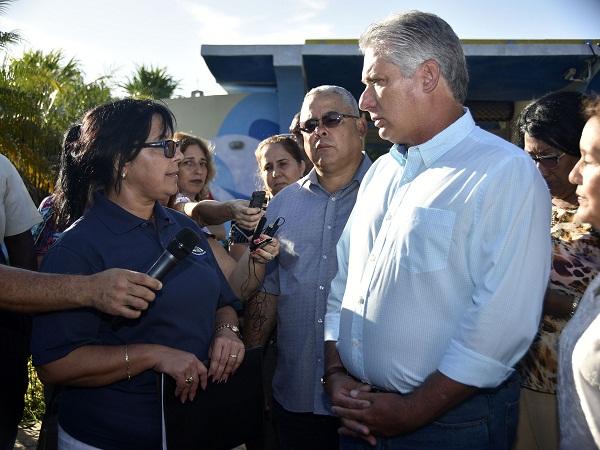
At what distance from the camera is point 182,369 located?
2.48 m

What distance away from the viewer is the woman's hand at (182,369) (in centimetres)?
246

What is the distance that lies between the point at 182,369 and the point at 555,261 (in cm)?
164

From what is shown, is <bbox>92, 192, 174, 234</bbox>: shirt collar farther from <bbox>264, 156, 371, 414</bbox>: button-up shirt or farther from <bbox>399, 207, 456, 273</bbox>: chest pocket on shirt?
<bbox>399, 207, 456, 273</bbox>: chest pocket on shirt

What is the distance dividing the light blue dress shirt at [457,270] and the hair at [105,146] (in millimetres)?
1148

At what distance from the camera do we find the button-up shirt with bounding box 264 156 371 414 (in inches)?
128

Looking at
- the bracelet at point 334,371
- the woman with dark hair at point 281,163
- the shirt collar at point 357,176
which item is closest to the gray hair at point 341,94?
the shirt collar at point 357,176

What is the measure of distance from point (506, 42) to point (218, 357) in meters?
9.92

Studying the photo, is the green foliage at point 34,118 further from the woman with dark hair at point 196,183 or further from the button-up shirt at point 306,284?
the button-up shirt at point 306,284

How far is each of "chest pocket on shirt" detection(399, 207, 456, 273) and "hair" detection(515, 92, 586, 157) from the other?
1175 mm

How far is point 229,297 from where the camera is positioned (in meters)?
3.04

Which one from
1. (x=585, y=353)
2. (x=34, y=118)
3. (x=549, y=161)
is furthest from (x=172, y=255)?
(x=34, y=118)

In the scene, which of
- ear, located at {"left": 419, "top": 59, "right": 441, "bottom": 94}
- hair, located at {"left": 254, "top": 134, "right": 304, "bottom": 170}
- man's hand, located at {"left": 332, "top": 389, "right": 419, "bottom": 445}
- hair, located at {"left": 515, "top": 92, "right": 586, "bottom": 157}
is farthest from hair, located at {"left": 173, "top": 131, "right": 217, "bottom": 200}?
man's hand, located at {"left": 332, "top": 389, "right": 419, "bottom": 445}

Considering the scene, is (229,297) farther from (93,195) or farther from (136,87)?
(136,87)

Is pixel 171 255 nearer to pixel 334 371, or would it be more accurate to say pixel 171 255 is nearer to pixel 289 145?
pixel 334 371
